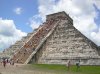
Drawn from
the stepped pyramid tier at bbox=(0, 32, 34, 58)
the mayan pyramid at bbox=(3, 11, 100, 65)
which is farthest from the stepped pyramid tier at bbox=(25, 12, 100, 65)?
the stepped pyramid tier at bbox=(0, 32, 34, 58)

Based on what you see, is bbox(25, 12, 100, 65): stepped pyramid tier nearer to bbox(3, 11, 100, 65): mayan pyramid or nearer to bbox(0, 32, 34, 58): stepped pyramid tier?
bbox(3, 11, 100, 65): mayan pyramid

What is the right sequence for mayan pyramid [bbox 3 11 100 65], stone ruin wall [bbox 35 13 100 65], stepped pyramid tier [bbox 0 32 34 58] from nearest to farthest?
stone ruin wall [bbox 35 13 100 65] < mayan pyramid [bbox 3 11 100 65] < stepped pyramid tier [bbox 0 32 34 58]

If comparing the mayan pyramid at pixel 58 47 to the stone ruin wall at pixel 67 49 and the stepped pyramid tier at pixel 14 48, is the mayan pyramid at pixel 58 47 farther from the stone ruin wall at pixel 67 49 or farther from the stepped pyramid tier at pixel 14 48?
the stepped pyramid tier at pixel 14 48

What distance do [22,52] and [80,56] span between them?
31.9 feet

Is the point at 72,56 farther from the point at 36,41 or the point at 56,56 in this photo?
the point at 36,41

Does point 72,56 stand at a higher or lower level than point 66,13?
lower

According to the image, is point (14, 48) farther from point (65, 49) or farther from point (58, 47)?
point (65, 49)

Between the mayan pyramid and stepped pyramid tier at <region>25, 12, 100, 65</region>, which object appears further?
the mayan pyramid

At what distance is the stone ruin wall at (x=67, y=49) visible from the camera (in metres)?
36.6

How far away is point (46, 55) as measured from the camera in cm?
4028

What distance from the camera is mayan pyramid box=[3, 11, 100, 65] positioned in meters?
37.1

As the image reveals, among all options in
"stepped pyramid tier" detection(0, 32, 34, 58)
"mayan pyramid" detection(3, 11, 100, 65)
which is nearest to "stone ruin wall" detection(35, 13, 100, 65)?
"mayan pyramid" detection(3, 11, 100, 65)

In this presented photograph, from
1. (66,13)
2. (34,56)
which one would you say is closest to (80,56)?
(34,56)

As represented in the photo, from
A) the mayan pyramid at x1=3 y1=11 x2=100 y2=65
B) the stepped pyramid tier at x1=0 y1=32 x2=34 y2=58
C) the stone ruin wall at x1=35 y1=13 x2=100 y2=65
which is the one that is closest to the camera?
the stone ruin wall at x1=35 y1=13 x2=100 y2=65
